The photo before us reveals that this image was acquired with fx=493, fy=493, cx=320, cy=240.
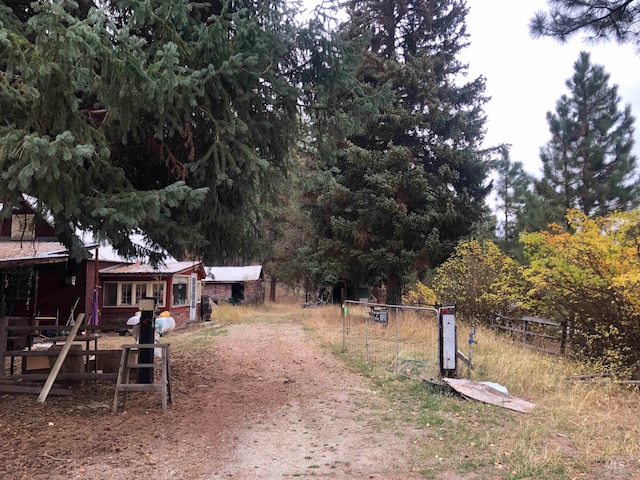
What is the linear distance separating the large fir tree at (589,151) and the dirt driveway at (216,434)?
1552cm

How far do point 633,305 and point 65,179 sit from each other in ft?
28.6

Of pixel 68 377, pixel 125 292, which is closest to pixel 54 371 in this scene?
pixel 68 377

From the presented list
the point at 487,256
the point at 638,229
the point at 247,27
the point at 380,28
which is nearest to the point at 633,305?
the point at 638,229

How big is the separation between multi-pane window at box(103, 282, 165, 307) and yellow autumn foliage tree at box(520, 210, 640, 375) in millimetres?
14435

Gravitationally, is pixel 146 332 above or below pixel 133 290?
below

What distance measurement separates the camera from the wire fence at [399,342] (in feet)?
31.2

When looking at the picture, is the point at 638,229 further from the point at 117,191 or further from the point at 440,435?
the point at 117,191

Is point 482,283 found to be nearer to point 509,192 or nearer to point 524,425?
point 524,425

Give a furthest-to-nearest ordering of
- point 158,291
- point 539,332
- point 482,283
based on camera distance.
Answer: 1. point 158,291
2. point 482,283
3. point 539,332

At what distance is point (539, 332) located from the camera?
37.6 feet

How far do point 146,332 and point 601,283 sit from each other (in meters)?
7.77

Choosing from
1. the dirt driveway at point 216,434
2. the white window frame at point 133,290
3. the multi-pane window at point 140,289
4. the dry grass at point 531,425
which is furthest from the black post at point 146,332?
the multi-pane window at point 140,289

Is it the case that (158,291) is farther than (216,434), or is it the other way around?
(158,291)

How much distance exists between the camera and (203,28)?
6.46m
